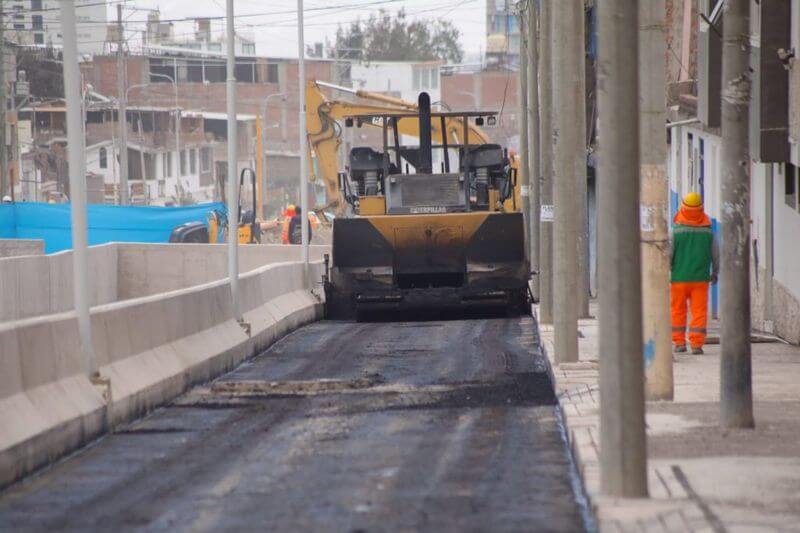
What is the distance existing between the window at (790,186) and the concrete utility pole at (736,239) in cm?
877

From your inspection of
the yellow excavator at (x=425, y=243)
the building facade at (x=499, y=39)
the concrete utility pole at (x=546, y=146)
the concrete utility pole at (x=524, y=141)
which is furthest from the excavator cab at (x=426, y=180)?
the building facade at (x=499, y=39)

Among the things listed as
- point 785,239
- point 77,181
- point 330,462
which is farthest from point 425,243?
point 330,462

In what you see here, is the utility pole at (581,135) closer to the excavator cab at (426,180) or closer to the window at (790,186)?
the window at (790,186)

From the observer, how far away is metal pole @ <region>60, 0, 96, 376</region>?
12641mm

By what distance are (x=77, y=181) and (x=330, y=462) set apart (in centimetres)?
335

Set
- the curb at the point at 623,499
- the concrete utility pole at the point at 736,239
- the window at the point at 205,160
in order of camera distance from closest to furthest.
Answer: the curb at the point at 623,499, the concrete utility pole at the point at 736,239, the window at the point at 205,160

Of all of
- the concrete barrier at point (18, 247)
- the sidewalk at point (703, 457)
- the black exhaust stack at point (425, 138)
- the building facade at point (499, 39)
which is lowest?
the sidewalk at point (703, 457)

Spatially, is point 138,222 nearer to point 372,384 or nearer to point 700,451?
point 372,384

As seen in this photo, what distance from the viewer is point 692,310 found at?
17672mm

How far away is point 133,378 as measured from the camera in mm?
14203

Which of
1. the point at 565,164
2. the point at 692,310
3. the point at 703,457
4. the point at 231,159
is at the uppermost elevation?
the point at 231,159

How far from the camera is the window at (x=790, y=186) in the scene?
2019 centimetres

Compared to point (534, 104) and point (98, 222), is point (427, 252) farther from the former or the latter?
point (98, 222)

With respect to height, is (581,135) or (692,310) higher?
(581,135)
